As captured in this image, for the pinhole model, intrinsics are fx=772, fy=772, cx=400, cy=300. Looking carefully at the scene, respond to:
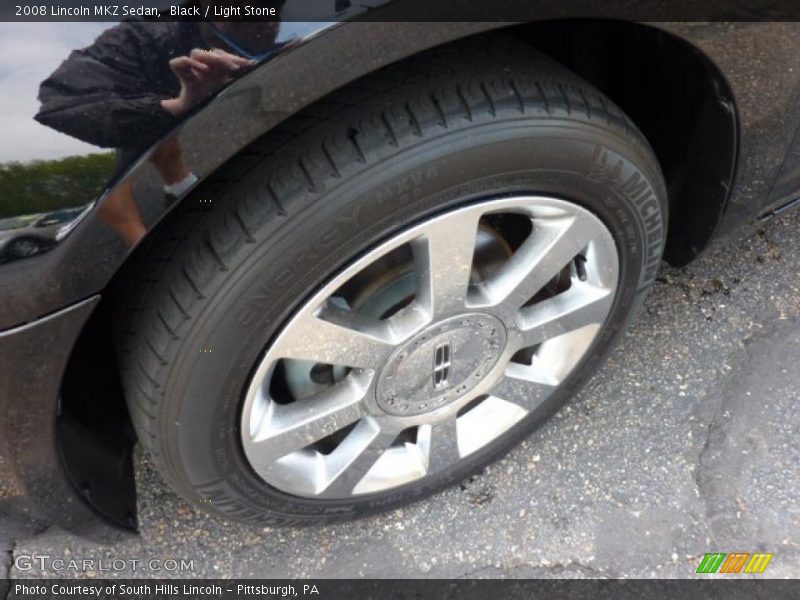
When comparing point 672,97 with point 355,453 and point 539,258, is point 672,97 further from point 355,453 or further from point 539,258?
point 355,453

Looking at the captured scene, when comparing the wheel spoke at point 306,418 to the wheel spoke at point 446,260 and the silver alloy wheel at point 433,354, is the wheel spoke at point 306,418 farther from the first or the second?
the wheel spoke at point 446,260

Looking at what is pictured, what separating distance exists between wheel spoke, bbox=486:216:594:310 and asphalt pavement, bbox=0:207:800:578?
66 centimetres

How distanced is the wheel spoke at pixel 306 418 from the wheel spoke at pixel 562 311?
0.41 metres

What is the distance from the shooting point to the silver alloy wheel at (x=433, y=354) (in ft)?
4.59

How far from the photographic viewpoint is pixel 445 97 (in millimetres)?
1286

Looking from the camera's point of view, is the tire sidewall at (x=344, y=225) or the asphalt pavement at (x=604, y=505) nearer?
the tire sidewall at (x=344, y=225)

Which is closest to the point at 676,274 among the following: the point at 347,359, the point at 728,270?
the point at 728,270

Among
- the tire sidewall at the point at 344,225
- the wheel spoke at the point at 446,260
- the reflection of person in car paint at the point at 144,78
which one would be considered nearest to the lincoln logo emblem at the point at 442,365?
the wheel spoke at the point at 446,260

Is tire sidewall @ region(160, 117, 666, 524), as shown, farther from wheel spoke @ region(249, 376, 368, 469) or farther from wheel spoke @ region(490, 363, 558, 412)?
wheel spoke @ region(490, 363, 558, 412)

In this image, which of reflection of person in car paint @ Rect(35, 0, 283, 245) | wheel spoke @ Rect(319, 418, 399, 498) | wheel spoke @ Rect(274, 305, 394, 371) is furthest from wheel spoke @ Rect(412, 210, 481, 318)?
reflection of person in car paint @ Rect(35, 0, 283, 245)

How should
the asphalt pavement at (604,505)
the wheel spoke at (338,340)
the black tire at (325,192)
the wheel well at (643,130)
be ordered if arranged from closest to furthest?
the black tire at (325,192)
the wheel spoke at (338,340)
the wheel well at (643,130)
the asphalt pavement at (604,505)

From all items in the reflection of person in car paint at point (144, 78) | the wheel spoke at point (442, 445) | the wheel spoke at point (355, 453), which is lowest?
the wheel spoke at point (442, 445)

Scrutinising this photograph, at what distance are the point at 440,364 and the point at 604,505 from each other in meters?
0.69

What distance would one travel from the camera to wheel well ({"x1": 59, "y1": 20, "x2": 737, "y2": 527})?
1499mm
